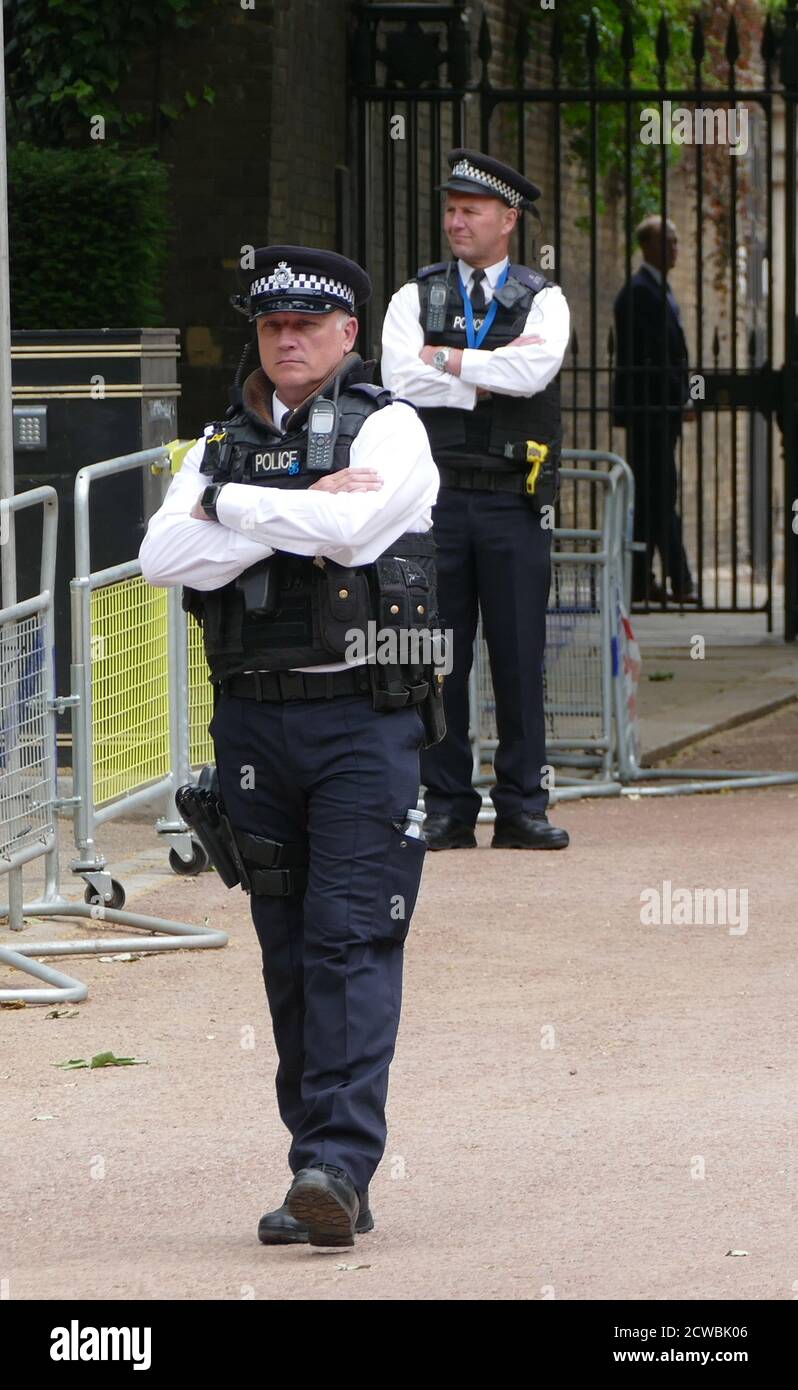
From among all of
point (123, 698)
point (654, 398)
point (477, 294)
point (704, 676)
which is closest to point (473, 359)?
point (477, 294)

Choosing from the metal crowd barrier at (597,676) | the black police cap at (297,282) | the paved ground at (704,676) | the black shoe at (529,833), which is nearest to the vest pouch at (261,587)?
the black police cap at (297,282)

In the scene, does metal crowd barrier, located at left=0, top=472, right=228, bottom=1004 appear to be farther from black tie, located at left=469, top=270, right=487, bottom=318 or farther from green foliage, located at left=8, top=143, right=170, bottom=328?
green foliage, located at left=8, top=143, right=170, bottom=328

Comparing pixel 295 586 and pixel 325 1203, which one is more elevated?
pixel 295 586

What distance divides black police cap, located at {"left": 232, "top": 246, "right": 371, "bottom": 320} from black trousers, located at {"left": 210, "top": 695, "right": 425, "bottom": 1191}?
0.74 meters

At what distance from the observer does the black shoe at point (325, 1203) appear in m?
4.35

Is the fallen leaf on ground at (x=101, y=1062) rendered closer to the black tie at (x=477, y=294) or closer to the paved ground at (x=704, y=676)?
the black tie at (x=477, y=294)

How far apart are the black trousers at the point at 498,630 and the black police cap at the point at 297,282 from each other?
3.53 m

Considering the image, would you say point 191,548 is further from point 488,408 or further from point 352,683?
point 488,408

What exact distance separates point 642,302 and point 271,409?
1092cm

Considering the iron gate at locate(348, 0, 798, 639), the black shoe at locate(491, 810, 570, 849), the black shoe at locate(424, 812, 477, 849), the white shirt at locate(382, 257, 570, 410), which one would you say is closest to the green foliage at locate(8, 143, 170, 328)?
the iron gate at locate(348, 0, 798, 639)

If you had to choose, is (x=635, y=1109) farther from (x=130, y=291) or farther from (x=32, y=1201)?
(x=130, y=291)

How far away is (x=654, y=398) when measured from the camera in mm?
15664

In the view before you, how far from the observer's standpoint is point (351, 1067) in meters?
4.48

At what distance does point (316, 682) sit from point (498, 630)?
3840 millimetres
